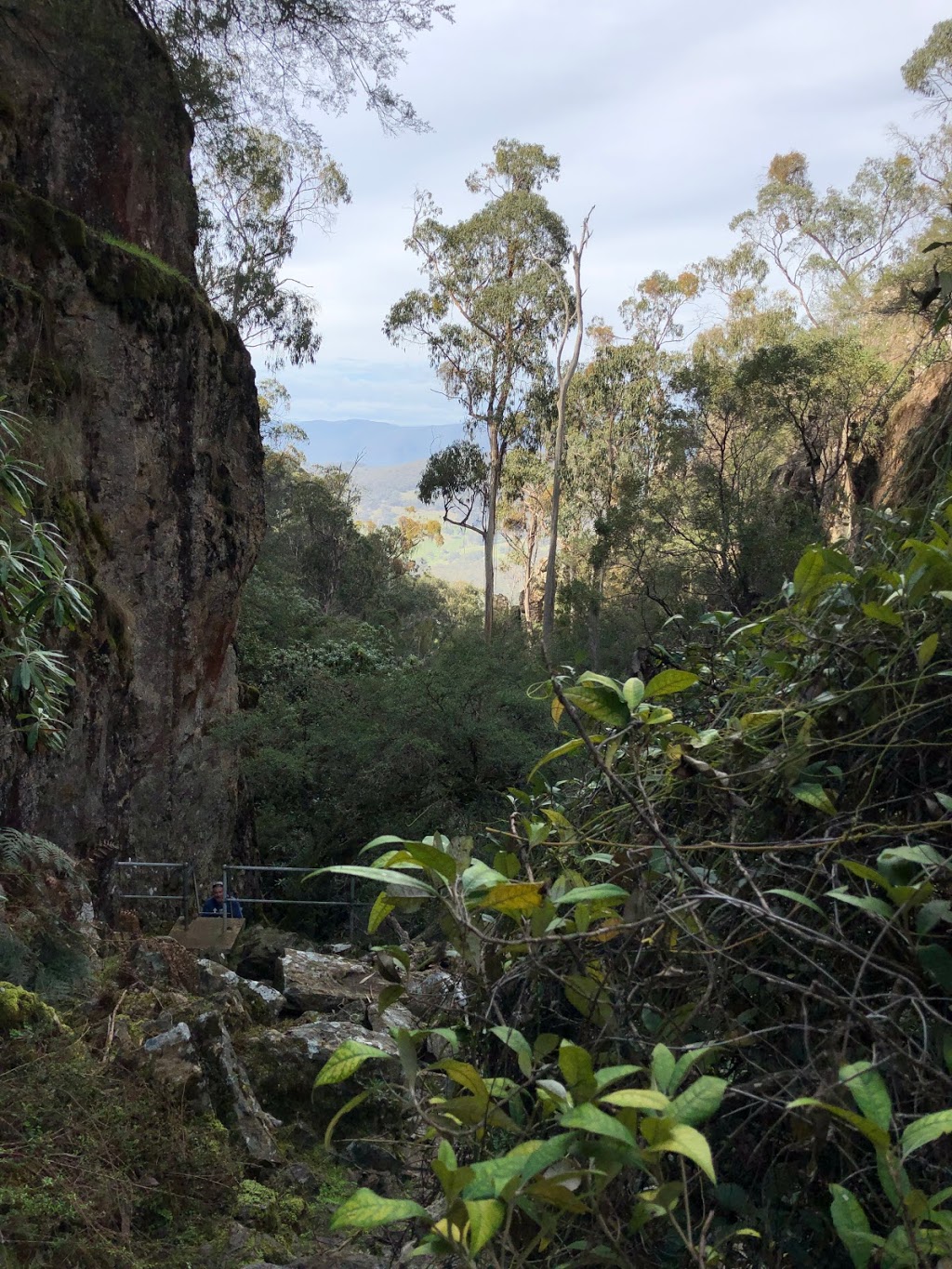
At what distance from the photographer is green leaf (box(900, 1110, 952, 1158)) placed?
2.15 feet

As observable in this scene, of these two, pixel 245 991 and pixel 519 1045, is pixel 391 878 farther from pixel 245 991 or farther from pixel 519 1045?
pixel 245 991

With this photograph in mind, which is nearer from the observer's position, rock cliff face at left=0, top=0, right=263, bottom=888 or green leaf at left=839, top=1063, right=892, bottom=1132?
green leaf at left=839, top=1063, right=892, bottom=1132

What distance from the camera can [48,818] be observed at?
347 inches

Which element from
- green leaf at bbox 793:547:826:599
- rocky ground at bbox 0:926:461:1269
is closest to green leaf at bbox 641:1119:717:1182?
green leaf at bbox 793:547:826:599

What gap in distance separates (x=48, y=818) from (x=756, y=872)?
9016 mm

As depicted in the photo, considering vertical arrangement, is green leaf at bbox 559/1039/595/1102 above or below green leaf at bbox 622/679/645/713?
below

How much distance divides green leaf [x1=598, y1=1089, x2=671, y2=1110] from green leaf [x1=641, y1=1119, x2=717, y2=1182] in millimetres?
12

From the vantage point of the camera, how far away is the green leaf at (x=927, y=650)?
0.92m

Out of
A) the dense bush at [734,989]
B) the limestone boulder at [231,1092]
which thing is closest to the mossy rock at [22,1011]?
the limestone boulder at [231,1092]

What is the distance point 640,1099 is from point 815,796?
337 millimetres

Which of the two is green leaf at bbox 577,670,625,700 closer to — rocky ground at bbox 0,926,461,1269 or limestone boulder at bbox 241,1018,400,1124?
rocky ground at bbox 0,926,461,1269

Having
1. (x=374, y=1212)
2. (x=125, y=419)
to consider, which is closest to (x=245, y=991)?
(x=374, y=1212)

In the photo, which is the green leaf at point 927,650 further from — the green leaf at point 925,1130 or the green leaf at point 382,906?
the green leaf at point 382,906

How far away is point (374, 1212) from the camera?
73 cm
